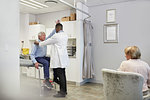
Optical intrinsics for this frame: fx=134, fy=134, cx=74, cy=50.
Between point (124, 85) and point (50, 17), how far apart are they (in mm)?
4140

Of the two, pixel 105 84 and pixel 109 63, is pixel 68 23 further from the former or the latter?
pixel 105 84

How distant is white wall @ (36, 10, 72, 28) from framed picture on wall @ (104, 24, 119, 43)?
1482mm

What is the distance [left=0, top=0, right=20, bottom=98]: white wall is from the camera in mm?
955

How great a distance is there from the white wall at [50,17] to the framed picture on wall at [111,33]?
148 cm

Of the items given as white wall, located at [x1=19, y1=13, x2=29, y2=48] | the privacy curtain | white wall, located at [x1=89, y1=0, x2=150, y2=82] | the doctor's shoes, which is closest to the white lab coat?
the doctor's shoes

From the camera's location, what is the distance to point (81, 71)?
3.80 meters

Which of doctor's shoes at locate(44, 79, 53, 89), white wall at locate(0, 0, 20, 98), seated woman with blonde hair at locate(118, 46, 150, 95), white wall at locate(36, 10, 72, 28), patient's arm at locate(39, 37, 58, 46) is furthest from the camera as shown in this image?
white wall at locate(36, 10, 72, 28)

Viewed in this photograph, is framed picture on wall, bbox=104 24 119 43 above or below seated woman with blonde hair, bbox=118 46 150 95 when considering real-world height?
above

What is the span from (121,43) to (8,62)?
3171 mm

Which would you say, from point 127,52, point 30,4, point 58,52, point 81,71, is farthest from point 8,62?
point 30,4

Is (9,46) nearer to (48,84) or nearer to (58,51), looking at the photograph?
(58,51)

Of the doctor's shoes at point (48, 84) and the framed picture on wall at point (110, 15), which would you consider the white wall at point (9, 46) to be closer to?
the doctor's shoes at point (48, 84)

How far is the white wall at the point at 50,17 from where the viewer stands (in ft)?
15.4

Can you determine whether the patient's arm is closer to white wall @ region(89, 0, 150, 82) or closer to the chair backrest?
the chair backrest
